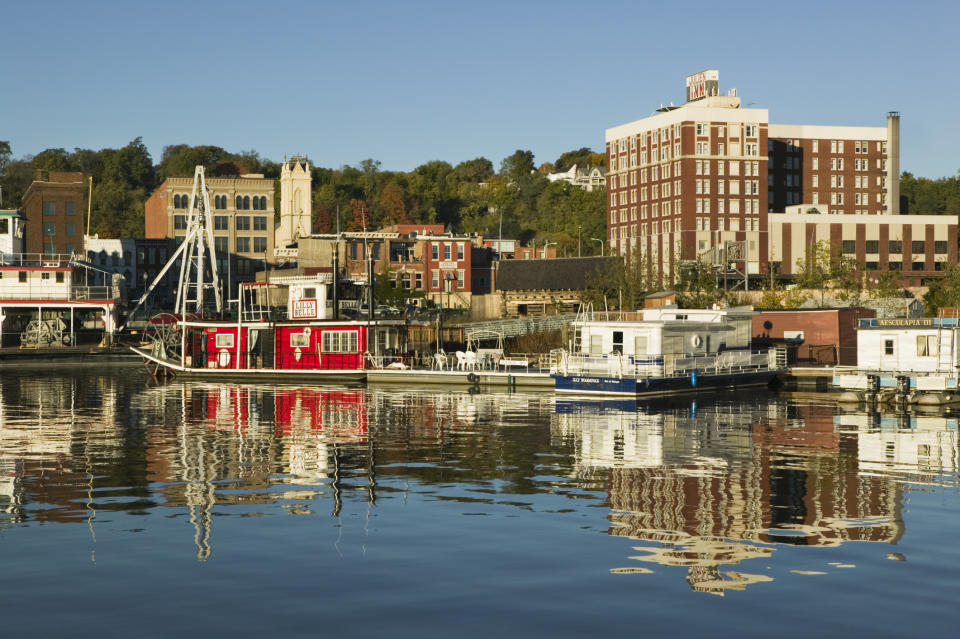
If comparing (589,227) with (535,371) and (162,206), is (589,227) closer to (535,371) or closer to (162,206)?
(162,206)

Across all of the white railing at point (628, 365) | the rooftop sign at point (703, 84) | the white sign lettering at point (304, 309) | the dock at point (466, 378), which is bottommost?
the dock at point (466, 378)

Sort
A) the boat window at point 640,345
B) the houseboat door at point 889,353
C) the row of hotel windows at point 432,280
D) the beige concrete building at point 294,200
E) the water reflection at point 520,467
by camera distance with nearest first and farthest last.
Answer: the water reflection at point 520,467 < the houseboat door at point 889,353 < the boat window at point 640,345 < the row of hotel windows at point 432,280 < the beige concrete building at point 294,200

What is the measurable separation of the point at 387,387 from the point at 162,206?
303 feet

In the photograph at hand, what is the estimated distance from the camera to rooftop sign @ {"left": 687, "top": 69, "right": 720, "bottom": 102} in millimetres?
146875

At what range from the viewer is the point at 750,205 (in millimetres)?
143625

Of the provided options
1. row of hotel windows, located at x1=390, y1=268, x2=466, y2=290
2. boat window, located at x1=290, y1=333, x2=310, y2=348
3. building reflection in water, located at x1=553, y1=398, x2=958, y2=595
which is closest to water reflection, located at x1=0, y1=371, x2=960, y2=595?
building reflection in water, located at x1=553, y1=398, x2=958, y2=595

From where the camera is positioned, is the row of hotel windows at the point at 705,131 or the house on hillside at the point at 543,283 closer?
the house on hillside at the point at 543,283

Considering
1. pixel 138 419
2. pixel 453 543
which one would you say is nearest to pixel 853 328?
pixel 138 419

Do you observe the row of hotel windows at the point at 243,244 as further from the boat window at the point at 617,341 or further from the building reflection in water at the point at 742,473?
the building reflection in water at the point at 742,473

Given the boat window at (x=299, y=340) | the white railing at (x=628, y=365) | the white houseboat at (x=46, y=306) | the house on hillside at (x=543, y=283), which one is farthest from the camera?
the house on hillside at (x=543, y=283)

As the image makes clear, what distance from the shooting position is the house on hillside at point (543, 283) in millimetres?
119938

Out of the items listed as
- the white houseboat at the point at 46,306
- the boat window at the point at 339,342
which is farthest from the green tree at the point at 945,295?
the white houseboat at the point at 46,306

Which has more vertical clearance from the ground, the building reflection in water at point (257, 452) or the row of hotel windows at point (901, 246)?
the row of hotel windows at point (901, 246)

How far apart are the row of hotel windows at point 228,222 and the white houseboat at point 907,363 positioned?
10445cm
